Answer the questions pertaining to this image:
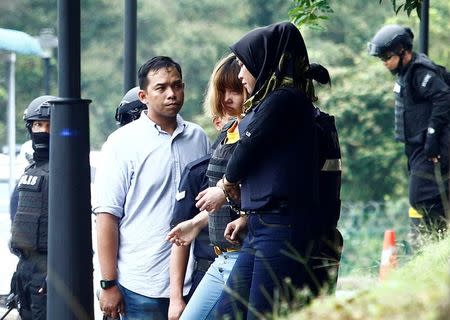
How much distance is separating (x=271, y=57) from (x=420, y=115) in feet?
18.5

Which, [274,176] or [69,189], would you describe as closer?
[274,176]

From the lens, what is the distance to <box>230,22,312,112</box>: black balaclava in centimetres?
582

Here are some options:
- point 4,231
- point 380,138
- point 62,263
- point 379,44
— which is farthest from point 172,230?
point 380,138

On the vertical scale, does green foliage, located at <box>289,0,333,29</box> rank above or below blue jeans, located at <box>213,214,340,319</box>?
above

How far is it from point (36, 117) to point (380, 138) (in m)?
23.6

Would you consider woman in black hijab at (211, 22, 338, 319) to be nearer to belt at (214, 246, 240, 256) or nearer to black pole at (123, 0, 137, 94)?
belt at (214, 246, 240, 256)

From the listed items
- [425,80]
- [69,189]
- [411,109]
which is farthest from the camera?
[411,109]

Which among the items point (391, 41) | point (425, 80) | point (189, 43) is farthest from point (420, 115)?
point (189, 43)

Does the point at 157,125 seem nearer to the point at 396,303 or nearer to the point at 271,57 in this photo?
the point at 271,57

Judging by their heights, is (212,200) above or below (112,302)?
above

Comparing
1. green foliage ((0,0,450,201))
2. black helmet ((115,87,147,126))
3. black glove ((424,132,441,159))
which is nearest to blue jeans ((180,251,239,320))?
black helmet ((115,87,147,126))

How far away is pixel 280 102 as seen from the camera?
18.7 ft

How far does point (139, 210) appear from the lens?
7.09 meters

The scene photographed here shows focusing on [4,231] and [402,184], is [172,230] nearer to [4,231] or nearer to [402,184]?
[4,231]
